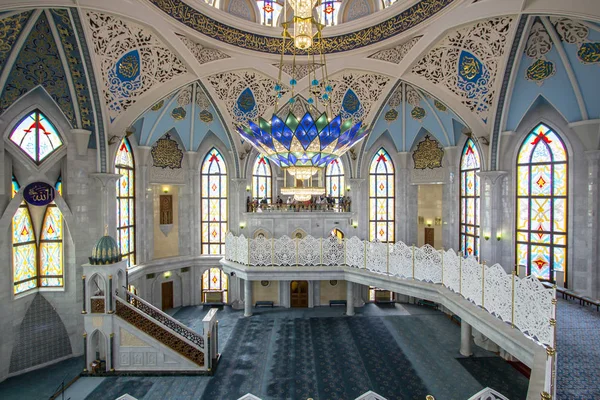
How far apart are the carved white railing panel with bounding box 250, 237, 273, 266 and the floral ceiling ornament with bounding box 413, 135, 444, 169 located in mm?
6632

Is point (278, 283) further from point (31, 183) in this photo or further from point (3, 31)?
point (3, 31)

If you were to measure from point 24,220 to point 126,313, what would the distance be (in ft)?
11.9

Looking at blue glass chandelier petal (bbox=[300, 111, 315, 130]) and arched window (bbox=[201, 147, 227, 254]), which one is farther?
arched window (bbox=[201, 147, 227, 254])

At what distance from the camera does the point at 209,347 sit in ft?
25.5

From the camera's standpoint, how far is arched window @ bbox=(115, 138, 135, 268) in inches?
425

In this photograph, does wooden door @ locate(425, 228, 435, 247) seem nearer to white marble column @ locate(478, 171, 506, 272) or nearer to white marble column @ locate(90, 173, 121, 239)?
white marble column @ locate(478, 171, 506, 272)

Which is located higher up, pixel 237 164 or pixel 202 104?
pixel 202 104

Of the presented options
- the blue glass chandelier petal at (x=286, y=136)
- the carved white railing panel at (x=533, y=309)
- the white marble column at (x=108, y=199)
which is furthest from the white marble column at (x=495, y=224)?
the white marble column at (x=108, y=199)

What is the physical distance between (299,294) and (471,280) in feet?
21.8

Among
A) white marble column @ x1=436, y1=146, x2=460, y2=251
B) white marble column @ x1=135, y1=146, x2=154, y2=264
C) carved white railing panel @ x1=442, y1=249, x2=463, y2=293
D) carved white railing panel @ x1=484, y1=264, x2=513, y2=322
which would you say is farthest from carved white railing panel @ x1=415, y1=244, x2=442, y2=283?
white marble column @ x1=135, y1=146, x2=154, y2=264

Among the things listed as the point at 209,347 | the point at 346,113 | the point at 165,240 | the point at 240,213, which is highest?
the point at 346,113

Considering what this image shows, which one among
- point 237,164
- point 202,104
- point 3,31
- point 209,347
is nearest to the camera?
point 3,31

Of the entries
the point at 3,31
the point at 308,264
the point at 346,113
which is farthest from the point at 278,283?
the point at 3,31

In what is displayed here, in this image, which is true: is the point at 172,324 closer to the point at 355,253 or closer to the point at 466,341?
the point at 355,253
